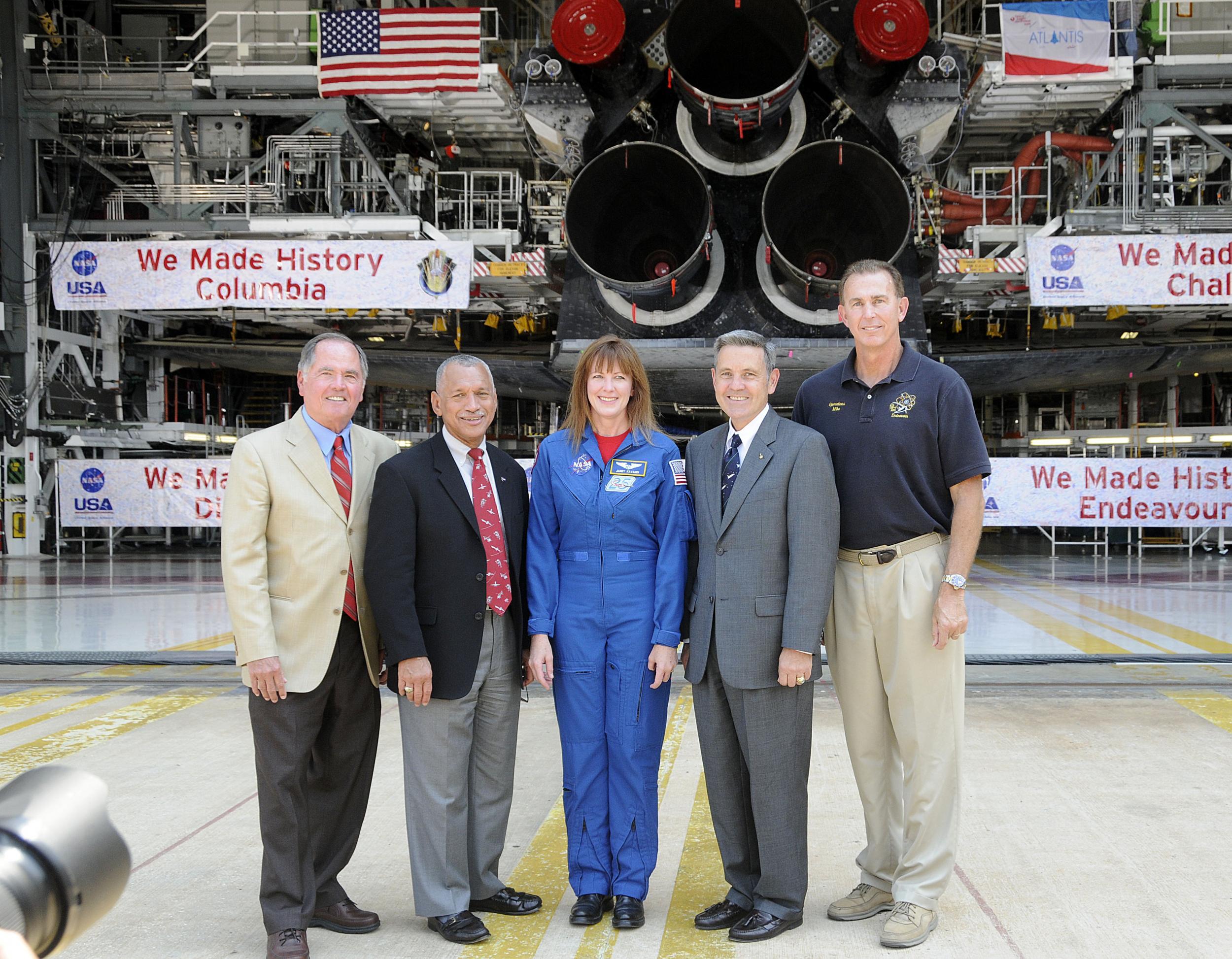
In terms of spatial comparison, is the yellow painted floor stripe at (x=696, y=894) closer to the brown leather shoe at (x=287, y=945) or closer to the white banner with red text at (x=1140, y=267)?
the brown leather shoe at (x=287, y=945)

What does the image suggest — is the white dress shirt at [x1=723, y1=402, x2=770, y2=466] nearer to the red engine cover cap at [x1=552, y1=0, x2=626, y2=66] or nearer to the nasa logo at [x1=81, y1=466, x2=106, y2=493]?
the red engine cover cap at [x1=552, y1=0, x2=626, y2=66]

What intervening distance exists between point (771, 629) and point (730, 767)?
1.62ft

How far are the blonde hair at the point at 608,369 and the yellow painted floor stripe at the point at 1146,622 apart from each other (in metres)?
5.72

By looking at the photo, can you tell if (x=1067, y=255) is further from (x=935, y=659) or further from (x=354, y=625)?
(x=354, y=625)

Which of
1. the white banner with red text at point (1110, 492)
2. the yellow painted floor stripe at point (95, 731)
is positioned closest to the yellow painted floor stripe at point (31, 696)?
the yellow painted floor stripe at point (95, 731)

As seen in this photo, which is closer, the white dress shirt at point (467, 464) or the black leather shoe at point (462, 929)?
the black leather shoe at point (462, 929)

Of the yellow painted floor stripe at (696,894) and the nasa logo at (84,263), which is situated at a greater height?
the nasa logo at (84,263)

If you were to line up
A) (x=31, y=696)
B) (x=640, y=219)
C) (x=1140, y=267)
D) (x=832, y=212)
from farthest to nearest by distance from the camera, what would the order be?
(x=1140, y=267), (x=640, y=219), (x=832, y=212), (x=31, y=696)

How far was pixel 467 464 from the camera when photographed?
10.9 feet

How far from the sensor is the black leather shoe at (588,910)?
10.1 ft

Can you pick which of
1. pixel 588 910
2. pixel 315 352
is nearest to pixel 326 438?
pixel 315 352

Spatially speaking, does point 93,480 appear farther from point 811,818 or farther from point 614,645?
point 614,645

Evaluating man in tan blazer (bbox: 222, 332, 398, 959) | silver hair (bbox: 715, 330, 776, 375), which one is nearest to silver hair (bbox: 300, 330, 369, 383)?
man in tan blazer (bbox: 222, 332, 398, 959)

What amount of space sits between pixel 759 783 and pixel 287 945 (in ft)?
4.84
